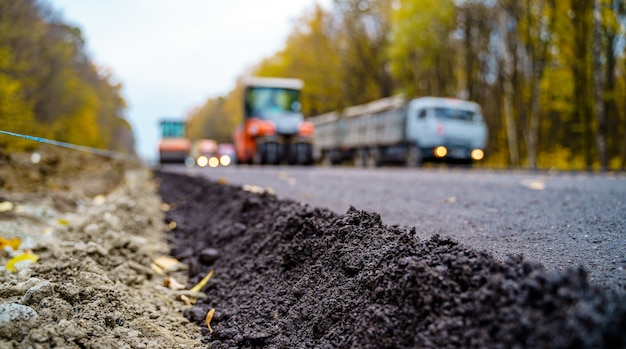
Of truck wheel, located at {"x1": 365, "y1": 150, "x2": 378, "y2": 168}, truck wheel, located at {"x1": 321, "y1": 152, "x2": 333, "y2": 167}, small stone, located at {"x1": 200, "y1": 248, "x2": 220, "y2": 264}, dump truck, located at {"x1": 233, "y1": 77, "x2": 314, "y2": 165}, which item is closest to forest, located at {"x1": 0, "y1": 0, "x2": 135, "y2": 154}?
small stone, located at {"x1": 200, "y1": 248, "x2": 220, "y2": 264}

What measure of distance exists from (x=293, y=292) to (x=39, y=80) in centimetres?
2424

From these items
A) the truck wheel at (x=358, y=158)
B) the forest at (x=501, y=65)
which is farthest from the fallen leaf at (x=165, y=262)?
the truck wheel at (x=358, y=158)

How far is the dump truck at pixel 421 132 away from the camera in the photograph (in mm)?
16297

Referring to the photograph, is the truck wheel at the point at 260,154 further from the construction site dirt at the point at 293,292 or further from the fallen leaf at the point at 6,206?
the construction site dirt at the point at 293,292

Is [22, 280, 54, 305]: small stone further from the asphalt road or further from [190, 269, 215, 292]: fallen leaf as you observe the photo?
the asphalt road

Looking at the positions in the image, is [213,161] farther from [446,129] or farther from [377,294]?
[377,294]

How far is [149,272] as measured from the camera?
3.55 meters

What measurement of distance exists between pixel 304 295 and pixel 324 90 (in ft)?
116

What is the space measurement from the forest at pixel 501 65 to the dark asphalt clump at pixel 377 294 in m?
13.1

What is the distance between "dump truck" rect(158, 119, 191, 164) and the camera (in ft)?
92.5

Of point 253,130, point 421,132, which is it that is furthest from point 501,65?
point 253,130

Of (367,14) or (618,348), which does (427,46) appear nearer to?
(367,14)

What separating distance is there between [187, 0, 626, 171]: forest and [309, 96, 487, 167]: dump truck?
2.20m

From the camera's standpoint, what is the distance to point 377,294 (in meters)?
1.95
